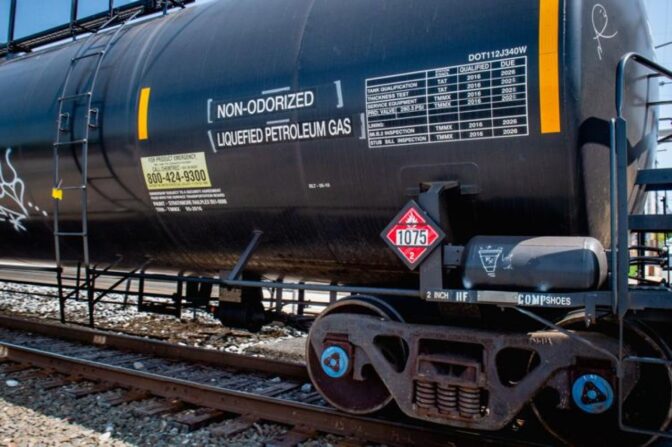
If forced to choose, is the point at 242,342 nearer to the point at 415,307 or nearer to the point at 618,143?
the point at 415,307

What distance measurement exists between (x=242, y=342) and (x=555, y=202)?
5183mm

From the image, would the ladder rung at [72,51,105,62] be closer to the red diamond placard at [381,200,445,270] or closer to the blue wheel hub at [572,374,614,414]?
the red diamond placard at [381,200,445,270]

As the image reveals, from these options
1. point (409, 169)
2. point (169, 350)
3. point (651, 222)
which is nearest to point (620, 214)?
point (651, 222)

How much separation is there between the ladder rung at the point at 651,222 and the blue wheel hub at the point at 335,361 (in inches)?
83.8

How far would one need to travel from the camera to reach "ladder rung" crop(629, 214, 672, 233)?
11.7 feet

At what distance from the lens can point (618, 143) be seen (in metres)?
3.21

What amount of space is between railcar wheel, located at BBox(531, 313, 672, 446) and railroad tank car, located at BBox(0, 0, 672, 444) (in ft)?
0.04

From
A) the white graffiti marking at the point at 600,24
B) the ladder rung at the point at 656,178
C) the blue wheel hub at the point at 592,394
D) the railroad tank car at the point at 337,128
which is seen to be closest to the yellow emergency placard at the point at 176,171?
the railroad tank car at the point at 337,128

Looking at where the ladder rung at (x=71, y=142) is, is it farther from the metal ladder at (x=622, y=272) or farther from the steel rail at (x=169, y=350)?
the metal ladder at (x=622, y=272)

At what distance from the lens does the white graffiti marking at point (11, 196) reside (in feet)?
21.8

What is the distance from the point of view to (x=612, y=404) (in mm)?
3471

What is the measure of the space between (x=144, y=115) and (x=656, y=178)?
417 centimetres

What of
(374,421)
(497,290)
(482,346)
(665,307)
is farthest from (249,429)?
(665,307)

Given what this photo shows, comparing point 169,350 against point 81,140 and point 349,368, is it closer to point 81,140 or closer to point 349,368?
point 81,140
